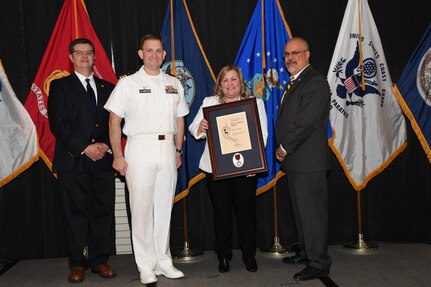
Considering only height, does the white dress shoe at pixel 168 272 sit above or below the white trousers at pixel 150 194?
below

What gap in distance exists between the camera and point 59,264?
4.30 m

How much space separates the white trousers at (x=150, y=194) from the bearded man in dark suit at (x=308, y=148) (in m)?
0.92

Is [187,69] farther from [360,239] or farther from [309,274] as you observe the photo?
[360,239]

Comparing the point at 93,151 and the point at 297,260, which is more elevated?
the point at 93,151

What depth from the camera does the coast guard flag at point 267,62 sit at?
4.36 metres

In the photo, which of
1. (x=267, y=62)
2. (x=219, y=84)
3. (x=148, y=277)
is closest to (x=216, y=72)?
(x=267, y=62)

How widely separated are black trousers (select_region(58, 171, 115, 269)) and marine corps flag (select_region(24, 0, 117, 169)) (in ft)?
2.24

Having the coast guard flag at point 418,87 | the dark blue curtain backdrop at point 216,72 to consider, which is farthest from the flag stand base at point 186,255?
the coast guard flag at point 418,87

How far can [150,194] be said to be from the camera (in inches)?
135

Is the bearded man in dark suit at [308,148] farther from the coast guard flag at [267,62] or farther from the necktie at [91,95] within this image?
the necktie at [91,95]

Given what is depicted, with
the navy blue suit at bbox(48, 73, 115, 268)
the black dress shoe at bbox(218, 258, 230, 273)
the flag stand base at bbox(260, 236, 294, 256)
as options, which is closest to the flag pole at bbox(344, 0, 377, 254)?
the flag stand base at bbox(260, 236, 294, 256)

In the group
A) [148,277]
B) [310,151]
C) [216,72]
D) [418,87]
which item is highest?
[216,72]

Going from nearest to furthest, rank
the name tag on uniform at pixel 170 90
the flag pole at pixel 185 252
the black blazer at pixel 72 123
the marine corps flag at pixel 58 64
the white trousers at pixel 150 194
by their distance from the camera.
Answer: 1. the white trousers at pixel 150 194
2. the name tag on uniform at pixel 170 90
3. the black blazer at pixel 72 123
4. the marine corps flag at pixel 58 64
5. the flag pole at pixel 185 252

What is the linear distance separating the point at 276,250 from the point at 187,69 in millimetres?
1951
